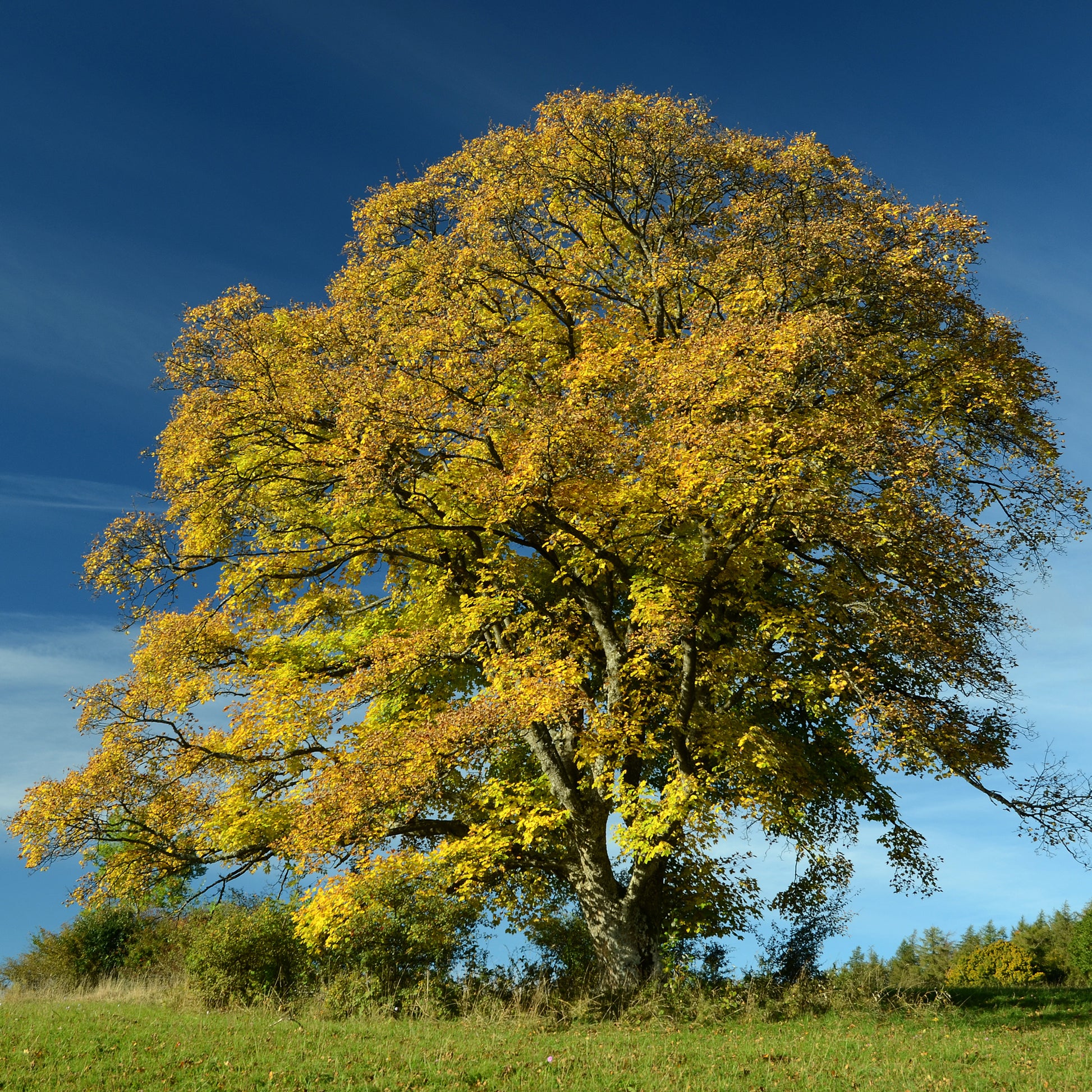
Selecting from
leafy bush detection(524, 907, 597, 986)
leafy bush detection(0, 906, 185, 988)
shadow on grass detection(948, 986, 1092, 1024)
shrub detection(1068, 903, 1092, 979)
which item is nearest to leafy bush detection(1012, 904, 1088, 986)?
shrub detection(1068, 903, 1092, 979)

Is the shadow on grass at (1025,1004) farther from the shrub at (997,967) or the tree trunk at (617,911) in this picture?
the shrub at (997,967)

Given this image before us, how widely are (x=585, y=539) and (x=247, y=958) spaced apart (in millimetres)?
11526

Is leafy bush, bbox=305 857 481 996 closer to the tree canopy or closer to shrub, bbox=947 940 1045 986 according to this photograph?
the tree canopy

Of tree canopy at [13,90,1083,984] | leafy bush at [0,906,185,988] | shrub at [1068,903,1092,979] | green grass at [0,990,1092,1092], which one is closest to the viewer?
green grass at [0,990,1092,1092]

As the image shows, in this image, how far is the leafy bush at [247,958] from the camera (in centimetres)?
1839

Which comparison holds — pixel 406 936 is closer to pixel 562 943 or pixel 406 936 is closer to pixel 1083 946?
pixel 562 943

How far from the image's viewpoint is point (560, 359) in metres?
21.4

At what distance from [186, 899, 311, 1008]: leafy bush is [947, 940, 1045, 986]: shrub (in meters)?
24.2

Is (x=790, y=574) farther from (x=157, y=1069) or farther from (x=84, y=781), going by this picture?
(x=84, y=781)

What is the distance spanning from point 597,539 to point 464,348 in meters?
4.72

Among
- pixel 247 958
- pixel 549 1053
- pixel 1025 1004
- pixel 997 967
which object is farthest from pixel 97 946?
pixel 997 967

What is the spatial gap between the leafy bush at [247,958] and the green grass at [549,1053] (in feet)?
9.26

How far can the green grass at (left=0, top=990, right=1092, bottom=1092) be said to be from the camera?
10.7 meters

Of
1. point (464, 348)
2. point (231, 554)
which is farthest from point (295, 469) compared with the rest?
point (464, 348)
